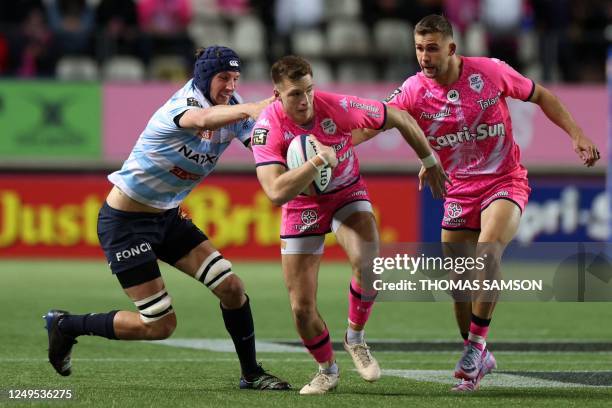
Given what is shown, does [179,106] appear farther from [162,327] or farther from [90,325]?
[90,325]

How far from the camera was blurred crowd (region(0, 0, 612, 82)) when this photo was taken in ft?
66.1

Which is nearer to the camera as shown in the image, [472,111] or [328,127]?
[328,127]

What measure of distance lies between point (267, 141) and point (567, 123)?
2197 mm

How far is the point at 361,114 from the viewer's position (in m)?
7.70

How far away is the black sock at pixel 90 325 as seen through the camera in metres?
8.07

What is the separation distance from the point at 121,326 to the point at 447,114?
2.45 metres

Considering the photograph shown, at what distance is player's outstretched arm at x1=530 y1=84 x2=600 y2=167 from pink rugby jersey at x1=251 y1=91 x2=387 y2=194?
1.40 m

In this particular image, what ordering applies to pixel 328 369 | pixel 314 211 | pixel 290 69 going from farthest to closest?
pixel 314 211 < pixel 328 369 < pixel 290 69

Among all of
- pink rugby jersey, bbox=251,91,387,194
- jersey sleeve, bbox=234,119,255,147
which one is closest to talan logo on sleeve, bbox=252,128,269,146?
pink rugby jersey, bbox=251,91,387,194

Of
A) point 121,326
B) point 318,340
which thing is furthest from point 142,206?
point 318,340

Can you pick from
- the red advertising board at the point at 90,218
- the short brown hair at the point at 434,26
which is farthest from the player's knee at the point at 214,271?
the red advertising board at the point at 90,218

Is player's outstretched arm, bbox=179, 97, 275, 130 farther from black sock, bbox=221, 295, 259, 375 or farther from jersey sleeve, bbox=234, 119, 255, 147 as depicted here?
black sock, bbox=221, 295, 259, 375

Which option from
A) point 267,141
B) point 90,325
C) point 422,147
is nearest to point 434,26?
point 422,147

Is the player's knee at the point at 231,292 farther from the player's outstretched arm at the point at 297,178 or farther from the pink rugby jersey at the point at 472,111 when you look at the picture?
the pink rugby jersey at the point at 472,111
